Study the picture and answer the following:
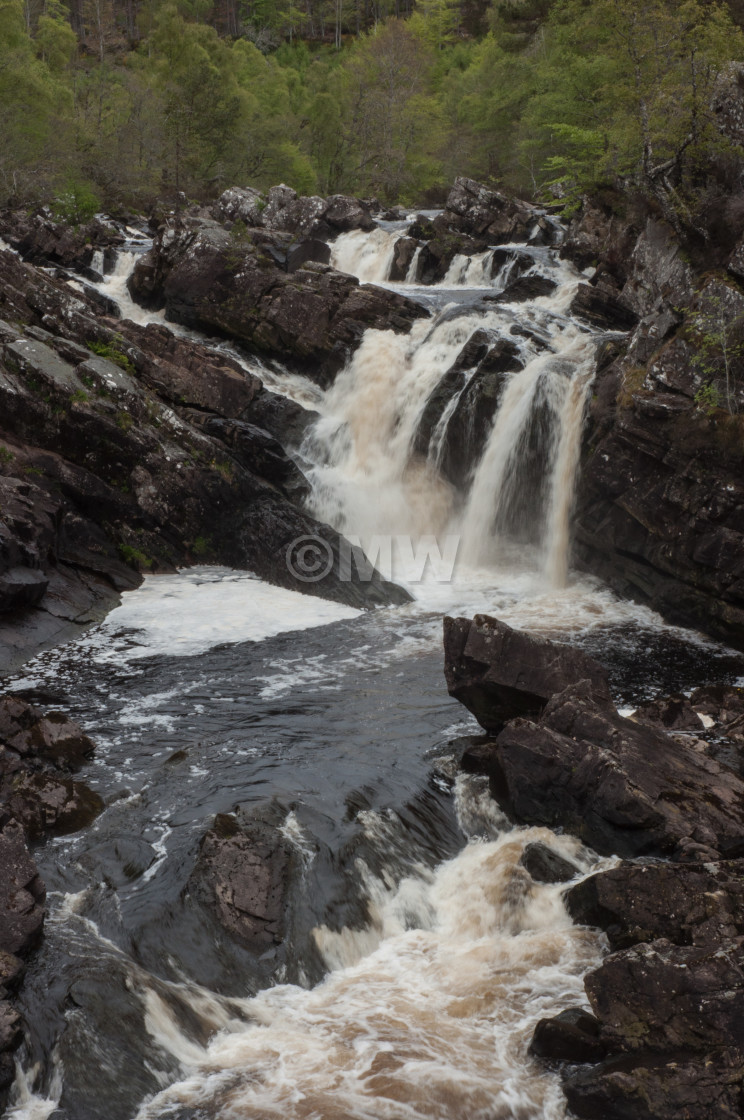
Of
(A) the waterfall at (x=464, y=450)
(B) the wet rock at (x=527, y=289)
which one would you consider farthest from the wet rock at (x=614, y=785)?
(B) the wet rock at (x=527, y=289)

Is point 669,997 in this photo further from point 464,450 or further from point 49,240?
point 49,240

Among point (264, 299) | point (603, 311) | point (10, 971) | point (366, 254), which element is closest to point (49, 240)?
point (264, 299)

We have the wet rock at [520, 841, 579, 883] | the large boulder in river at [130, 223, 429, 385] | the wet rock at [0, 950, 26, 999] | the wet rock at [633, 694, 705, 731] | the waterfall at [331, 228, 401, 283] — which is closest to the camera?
the wet rock at [0, 950, 26, 999]

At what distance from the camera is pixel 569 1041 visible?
22.7 feet

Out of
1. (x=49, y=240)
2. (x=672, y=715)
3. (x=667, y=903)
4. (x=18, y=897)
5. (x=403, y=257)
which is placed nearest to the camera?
(x=18, y=897)

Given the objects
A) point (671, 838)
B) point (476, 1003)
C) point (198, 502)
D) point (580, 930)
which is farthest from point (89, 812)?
point (198, 502)

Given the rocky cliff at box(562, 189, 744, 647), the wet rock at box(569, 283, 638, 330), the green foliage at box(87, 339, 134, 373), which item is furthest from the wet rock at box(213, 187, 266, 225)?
the rocky cliff at box(562, 189, 744, 647)

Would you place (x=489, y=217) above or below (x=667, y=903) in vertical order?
above

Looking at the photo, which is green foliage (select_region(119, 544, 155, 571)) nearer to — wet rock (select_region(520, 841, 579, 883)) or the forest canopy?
wet rock (select_region(520, 841, 579, 883))

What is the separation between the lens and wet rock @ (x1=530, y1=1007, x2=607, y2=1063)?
6.87 meters

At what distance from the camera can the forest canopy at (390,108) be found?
21.5 m

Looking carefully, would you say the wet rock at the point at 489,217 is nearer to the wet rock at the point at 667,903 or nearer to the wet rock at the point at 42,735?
the wet rock at the point at 42,735

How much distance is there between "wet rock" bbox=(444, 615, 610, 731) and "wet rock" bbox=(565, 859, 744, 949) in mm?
3497

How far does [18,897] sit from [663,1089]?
559 centimetres
